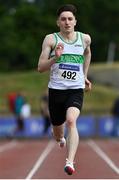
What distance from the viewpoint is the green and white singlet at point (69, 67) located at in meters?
10.0

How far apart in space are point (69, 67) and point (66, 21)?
2.00ft

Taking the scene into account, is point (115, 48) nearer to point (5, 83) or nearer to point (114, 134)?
point (5, 83)

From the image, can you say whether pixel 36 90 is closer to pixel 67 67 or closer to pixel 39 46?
pixel 39 46

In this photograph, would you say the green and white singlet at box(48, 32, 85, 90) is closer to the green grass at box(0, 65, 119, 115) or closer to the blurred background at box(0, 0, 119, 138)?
the blurred background at box(0, 0, 119, 138)

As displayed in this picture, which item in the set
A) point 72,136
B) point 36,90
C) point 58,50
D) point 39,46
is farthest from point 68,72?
point 39,46

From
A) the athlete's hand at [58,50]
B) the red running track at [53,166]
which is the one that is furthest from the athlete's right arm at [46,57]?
the red running track at [53,166]

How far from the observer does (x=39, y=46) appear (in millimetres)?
90625

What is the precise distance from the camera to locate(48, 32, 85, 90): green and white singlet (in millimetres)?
10039

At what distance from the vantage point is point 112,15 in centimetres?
10488

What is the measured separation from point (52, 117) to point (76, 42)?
1.17 metres

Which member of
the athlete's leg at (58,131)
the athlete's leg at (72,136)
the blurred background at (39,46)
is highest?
the athlete's leg at (72,136)

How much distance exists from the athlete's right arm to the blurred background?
81.1 feet

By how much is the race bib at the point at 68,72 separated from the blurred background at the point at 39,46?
24.5 metres

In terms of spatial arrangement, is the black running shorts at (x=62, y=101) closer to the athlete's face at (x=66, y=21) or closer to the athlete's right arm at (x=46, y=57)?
the athlete's right arm at (x=46, y=57)
